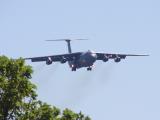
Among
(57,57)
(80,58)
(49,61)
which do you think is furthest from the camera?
(57,57)

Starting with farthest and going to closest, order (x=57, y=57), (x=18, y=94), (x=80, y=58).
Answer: (x=57, y=57) < (x=80, y=58) < (x=18, y=94)

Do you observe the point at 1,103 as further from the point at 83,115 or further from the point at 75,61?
the point at 75,61

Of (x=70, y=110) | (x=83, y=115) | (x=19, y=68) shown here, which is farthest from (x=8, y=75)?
(x=83, y=115)

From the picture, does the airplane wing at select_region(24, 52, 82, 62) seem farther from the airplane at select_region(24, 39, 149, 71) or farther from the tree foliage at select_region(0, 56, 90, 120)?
the tree foliage at select_region(0, 56, 90, 120)

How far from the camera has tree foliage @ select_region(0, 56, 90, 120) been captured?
44.9 meters

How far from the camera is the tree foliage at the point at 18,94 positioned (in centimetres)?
4494

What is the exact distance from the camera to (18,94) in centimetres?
4550

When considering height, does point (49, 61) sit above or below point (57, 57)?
below

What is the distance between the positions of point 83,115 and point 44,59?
70.2m

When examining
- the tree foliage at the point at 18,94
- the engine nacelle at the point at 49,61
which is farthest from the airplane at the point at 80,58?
the tree foliage at the point at 18,94

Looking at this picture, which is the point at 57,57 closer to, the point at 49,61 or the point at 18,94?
the point at 49,61

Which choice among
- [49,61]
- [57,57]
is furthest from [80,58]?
[57,57]

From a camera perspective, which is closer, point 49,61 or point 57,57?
point 49,61

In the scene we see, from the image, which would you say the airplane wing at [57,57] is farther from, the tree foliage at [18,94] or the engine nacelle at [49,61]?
the tree foliage at [18,94]
